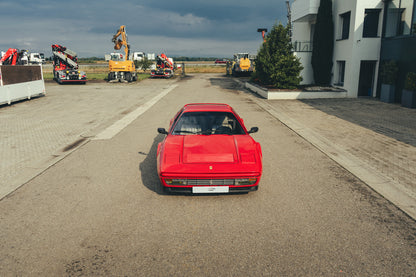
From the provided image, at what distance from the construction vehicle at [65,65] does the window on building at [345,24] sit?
75.3 feet

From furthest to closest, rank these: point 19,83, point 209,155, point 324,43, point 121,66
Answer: point 121,66 < point 324,43 < point 19,83 < point 209,155

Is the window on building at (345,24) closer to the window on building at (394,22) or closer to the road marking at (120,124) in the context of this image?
the window on building at (394,22)

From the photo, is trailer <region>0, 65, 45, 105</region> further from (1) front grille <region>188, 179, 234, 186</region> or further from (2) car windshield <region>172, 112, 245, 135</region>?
(1) front grille <region>188, 179, 234, 186</region>

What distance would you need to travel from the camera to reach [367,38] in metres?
18.3

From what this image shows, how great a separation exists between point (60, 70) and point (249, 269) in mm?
31489

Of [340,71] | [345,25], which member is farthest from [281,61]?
[345,25]

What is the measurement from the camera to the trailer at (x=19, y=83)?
16067 millimetres

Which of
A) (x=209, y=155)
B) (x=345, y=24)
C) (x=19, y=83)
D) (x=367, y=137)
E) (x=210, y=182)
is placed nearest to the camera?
(x=210, y=182)

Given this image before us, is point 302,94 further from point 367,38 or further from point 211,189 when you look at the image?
point 211,189

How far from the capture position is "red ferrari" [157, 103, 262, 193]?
15.4 ft

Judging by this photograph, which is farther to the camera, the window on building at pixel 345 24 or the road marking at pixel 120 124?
the window on building at pixel 345 24

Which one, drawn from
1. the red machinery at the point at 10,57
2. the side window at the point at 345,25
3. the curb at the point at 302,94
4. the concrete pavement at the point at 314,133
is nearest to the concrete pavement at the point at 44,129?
the concrete pavement at the point at 314,133

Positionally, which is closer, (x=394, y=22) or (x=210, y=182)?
(x=210, y=182)

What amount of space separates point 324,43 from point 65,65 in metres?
24.0
